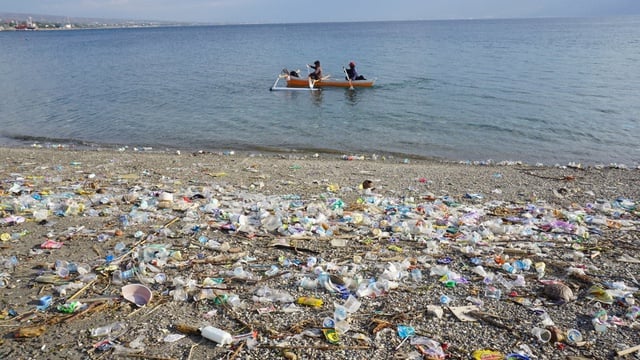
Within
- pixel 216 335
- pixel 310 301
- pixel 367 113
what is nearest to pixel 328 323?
pixel 310 301

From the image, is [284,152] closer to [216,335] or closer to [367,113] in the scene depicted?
[367,113]

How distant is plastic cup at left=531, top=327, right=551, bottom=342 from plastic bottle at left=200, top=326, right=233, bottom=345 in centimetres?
261

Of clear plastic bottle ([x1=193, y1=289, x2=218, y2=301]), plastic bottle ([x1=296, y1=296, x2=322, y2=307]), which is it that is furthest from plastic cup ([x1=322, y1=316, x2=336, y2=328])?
clear plastic bottle ([x1=193, y1=289, x2=218, y2=301])

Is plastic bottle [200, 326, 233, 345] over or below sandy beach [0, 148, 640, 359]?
over

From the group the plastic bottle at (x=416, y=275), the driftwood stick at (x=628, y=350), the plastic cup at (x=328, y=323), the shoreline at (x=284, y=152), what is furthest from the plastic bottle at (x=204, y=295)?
the shoreline at (x=284, y=152)

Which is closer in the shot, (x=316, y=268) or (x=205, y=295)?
(x=205, y=295)

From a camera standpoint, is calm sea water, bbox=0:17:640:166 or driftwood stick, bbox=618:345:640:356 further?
calm sea water, bbox=0:17:640:166

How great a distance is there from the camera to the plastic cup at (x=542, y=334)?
385cm

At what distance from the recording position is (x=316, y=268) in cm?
497

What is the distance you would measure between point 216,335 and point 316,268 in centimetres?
152

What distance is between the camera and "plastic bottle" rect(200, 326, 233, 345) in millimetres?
3699

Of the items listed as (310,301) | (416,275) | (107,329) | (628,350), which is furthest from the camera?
(416,275)

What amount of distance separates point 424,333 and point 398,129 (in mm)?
12255

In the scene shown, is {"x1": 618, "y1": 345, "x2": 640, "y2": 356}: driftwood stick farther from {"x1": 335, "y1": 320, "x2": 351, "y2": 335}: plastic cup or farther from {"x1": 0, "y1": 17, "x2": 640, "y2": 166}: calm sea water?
{"x1": 0, "y1": 17, "x2": 640, "y2": 166}: calm sea water
